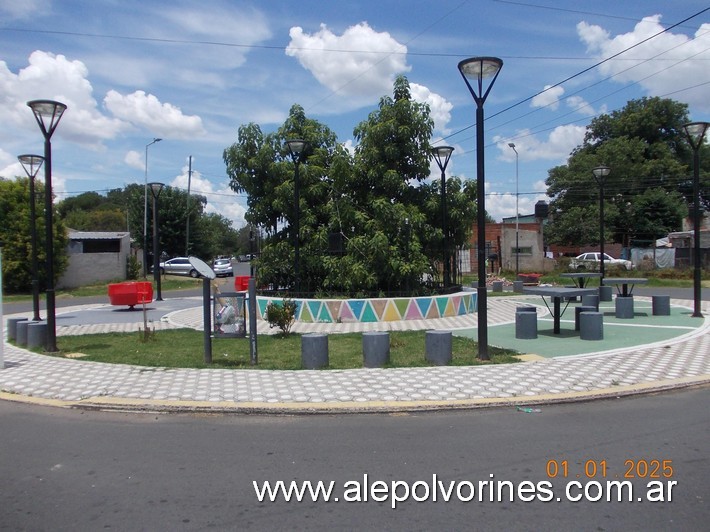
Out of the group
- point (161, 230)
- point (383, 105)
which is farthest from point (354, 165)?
point (161, 230)

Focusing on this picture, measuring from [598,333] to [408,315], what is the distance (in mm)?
5153

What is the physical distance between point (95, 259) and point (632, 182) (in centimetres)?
4652

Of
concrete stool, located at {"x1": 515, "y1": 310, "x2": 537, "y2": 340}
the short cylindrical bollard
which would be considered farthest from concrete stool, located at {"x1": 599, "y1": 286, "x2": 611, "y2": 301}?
the short cylindrical bollard

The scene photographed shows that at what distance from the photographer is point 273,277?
18.0m

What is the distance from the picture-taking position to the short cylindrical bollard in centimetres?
1150

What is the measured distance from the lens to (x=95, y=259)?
34406 millimetres

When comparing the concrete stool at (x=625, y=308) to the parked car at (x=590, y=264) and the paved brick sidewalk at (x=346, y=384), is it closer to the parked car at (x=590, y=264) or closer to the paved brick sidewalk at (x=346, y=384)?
the paved brick sidewalk at (x=346, y=384)

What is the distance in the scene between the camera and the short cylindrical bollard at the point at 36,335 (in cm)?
1150

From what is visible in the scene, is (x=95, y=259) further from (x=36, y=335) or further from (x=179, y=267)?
(x=36, y=335)

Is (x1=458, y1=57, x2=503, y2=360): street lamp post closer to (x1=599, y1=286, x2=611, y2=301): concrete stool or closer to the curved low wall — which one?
the curved low wall

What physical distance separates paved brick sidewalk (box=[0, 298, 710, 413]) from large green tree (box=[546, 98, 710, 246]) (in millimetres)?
45724

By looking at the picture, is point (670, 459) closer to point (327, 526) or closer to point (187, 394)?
point (327, 526)

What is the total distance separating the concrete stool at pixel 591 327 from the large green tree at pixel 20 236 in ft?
85.6

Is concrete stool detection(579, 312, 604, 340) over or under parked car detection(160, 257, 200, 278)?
under
